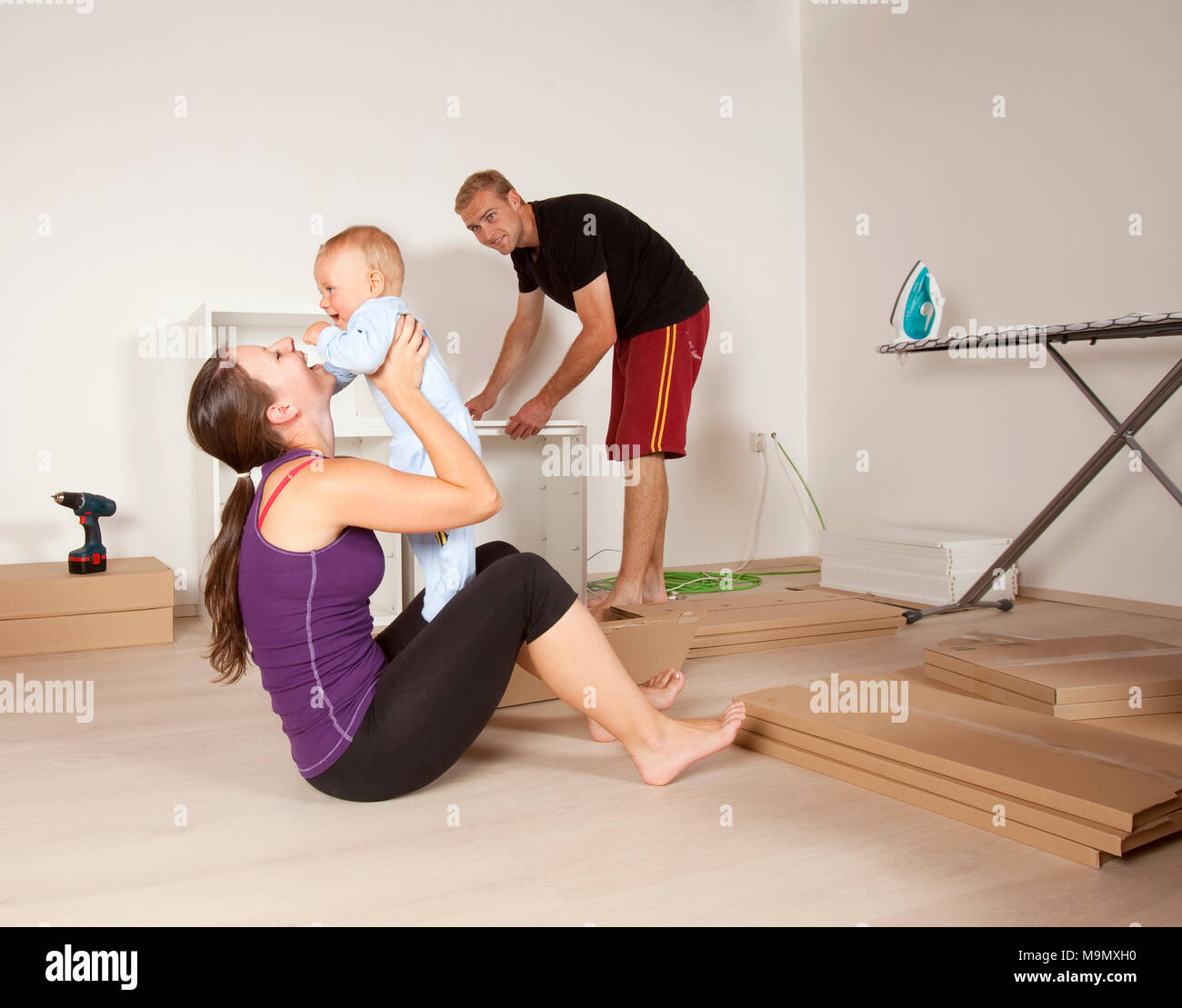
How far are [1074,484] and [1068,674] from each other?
1106mm

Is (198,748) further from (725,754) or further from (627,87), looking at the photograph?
(627,87)

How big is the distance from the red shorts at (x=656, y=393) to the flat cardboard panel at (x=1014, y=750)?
129 cm

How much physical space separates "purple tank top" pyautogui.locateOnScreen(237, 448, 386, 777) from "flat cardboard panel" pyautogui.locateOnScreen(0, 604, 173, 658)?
1.66m

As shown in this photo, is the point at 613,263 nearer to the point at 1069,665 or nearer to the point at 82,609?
the point at 1069,665

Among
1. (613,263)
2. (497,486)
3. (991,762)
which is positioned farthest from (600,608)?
(991,762)

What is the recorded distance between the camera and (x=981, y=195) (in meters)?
3.79

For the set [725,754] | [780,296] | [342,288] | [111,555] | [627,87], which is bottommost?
[725,754]

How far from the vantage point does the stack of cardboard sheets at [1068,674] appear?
6.65ft

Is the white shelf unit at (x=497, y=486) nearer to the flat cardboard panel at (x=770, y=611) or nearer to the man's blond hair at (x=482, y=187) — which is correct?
the flat cardboard panel at (x=770, y=611)

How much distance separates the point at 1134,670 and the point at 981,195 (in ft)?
7.41

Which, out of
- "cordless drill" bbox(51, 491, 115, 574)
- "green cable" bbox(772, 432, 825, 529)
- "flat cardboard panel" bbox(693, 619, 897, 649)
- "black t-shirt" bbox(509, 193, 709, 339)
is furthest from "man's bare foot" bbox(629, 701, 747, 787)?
"green cable" bbox(772, 432, 825, 529)

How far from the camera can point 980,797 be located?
150cm

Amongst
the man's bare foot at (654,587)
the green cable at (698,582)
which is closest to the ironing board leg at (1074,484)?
the man's bare foot at (654,587)
